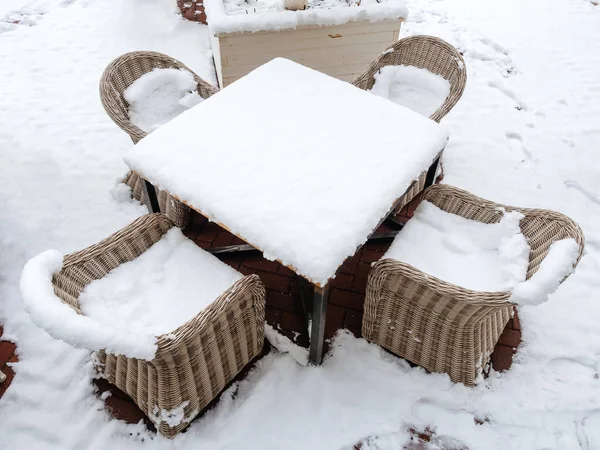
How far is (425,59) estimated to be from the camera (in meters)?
2.92

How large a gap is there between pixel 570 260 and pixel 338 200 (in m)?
0.83

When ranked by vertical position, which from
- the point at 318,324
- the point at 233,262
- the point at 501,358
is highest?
the point at 318,324

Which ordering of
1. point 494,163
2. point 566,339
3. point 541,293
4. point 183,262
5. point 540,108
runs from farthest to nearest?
1. point 540,108
2. point 494,163
3. point 566,339
4. point 183,262
5. point 541,293

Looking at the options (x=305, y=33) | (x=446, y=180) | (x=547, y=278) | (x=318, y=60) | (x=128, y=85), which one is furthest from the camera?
(x=318, y=60)

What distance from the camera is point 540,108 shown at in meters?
3.78

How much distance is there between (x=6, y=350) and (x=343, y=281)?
→ 1729mm

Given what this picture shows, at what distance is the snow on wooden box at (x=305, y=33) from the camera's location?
3277 mm

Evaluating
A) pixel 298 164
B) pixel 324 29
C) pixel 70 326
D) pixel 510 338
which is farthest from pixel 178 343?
pixel 324 29

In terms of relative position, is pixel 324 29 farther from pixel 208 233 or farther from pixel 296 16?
pixel 208 233

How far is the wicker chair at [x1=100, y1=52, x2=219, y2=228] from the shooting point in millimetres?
2473

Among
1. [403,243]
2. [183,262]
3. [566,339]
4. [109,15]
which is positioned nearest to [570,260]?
[403,243]

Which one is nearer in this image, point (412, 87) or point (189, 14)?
point (412, 87)

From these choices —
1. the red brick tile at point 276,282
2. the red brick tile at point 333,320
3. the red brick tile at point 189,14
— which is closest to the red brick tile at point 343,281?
the red brick tile at point 333,320

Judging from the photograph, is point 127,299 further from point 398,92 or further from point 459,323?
point 398,92
